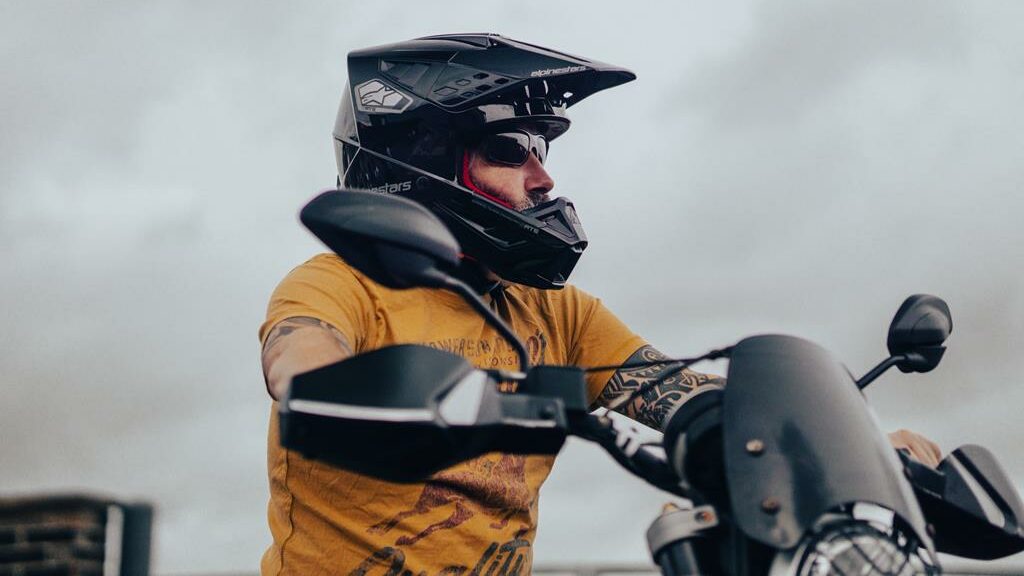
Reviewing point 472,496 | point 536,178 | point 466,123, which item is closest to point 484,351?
point 472,496

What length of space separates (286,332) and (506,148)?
46.0 inches

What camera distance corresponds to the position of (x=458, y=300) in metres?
3.09

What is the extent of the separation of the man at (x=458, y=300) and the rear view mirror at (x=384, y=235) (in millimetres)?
734

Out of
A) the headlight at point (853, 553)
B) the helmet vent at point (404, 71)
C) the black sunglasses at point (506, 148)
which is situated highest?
the helmet vent at point (404, 71)

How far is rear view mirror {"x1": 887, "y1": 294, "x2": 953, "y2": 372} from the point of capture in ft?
6.65

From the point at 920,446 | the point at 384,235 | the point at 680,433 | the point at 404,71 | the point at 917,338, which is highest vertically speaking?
the point at 404,71

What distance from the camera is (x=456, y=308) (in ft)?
10.0

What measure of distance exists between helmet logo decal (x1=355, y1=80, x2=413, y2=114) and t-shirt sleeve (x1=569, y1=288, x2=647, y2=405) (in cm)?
87

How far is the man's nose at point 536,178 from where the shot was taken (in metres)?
3.19

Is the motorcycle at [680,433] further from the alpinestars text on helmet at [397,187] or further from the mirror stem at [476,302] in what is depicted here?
the alpinestars text on helmet at [397,187]

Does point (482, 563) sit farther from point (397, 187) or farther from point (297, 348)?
point (397, 187)

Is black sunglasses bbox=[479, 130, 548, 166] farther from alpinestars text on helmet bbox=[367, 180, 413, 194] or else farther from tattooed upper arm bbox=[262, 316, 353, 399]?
tattooed upper arm bbox=[262, 316, 353, 399]

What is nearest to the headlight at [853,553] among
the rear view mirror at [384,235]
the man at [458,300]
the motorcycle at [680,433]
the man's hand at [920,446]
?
the motorcycle at [680,433]

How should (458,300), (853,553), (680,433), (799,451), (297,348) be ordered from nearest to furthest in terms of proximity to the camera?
(853,553) → (799,451) → (680,433) → (297,348) → (458,300)
